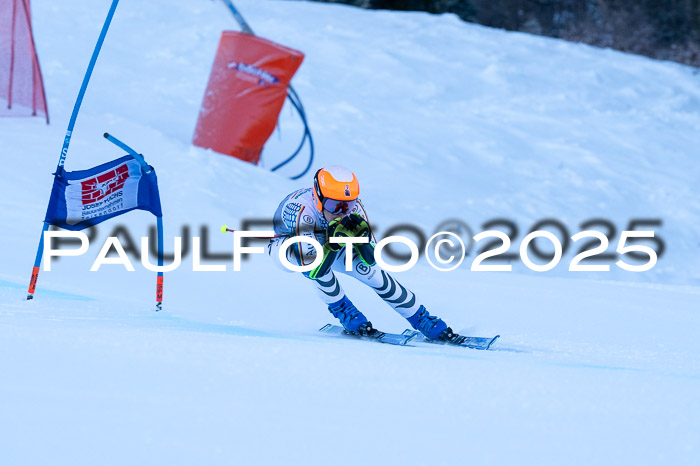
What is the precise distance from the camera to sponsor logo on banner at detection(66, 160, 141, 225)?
481 centimetres

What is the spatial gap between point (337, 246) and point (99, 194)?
54.4 inches

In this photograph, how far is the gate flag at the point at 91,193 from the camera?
15.8 ft

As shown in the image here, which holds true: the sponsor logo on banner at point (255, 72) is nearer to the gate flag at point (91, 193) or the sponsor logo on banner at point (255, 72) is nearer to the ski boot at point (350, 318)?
the gate flag at point (91, 193)

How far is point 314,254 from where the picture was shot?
486cm

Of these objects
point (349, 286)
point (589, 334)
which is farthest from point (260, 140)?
point (589, 334)

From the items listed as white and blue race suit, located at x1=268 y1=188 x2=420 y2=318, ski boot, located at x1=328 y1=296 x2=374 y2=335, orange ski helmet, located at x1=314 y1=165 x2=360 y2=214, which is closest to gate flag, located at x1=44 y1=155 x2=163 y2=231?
white and blue race suit, located at x1=268 y1=188 x2=420 y2=318

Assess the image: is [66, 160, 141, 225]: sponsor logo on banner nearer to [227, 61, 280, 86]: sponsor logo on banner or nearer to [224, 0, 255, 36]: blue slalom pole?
[227, 61, 280, 86]: sponsor logo on banner

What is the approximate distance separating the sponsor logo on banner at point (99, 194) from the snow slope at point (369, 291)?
0.58 m

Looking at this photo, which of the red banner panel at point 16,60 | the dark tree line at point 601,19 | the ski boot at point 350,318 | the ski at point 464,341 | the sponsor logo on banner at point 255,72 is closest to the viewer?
the ski at point 464,341

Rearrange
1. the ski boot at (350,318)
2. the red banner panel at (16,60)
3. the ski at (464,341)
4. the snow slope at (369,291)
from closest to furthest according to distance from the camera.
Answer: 1. the snow slope at (369,291)
2. the ski at (464,341)
3. the ski boot at (350,318)
4. the red banner panel at (16,60)

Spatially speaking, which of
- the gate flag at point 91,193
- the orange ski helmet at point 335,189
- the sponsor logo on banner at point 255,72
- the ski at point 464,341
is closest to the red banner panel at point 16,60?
the sponsor logo on banner at point 255,72

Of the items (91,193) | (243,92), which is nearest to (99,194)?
(91,193)

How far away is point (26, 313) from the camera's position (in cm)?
446

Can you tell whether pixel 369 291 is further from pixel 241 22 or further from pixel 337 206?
pixel 241 22
